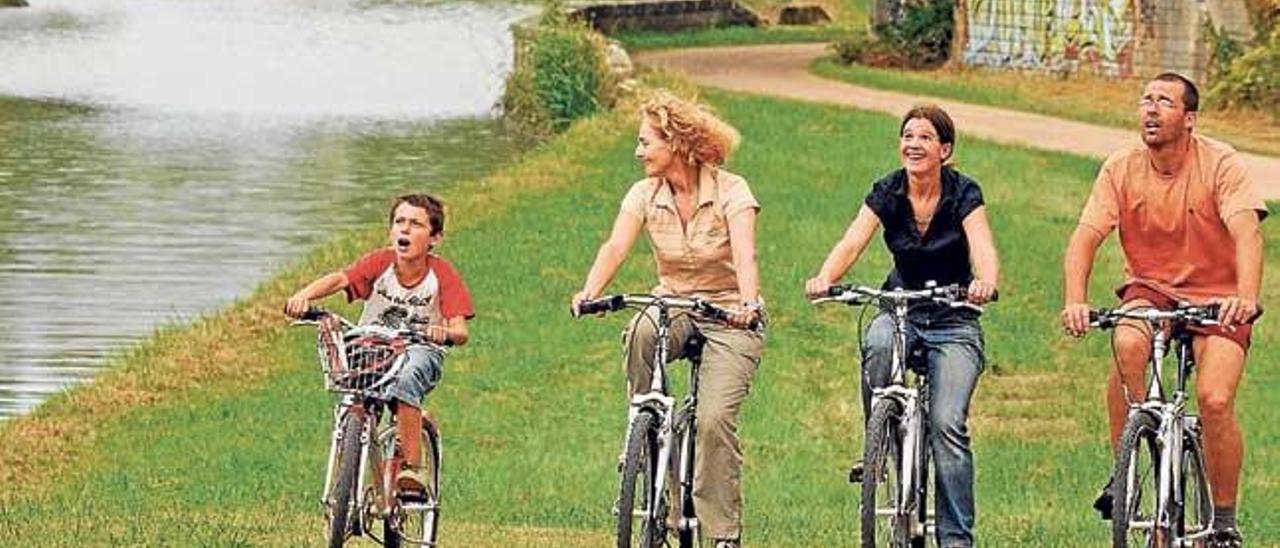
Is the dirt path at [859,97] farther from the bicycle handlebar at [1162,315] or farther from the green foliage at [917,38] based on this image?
the bicycle handlebar at [1162,315]

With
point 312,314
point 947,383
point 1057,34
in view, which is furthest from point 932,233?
point 1057,34

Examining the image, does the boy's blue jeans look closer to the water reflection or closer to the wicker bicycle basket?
the wicker bicycle basket

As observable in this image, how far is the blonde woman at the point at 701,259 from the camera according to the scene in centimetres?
968

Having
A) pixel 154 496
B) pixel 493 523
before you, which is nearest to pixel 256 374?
pixel 154 496

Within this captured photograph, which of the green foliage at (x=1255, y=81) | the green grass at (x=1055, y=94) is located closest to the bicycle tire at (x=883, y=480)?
the green grass at (x=1055, y=94)

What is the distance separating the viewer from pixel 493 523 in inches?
472

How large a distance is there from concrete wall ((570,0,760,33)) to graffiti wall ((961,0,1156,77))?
7795 millimetres

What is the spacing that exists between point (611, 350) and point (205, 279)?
203 inches

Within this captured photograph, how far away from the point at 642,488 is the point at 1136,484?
59.3 inches

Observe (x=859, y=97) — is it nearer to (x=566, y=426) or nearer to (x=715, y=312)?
(x=566, y=426)

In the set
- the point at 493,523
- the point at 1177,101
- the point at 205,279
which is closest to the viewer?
the point at 1177,101

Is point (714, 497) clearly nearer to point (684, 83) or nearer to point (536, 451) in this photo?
point (536, 451)

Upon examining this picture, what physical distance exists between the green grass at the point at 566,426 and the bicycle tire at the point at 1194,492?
1.64 m

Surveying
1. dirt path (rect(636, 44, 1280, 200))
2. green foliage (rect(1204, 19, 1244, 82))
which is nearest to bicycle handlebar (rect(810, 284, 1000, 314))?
dirt path (rect(636, 44, 1280, 200))
